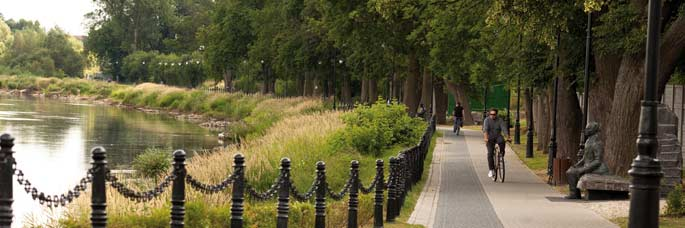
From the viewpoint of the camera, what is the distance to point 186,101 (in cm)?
9881

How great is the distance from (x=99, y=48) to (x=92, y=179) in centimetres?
14858

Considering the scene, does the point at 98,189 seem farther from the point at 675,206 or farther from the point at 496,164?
the point at 496,164

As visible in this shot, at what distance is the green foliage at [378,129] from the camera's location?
35.3m

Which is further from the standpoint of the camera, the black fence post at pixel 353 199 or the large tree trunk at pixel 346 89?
the large tree trunk at pixel 346 89

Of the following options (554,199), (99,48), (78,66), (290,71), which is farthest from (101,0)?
(554,199)

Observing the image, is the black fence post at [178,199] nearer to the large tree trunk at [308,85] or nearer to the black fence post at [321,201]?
the black fence post at [321,201]

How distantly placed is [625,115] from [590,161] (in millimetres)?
1326

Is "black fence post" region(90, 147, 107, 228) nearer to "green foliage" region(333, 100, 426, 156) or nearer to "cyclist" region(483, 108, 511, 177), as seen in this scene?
"cyclist" region(483, 108, 511, 177)

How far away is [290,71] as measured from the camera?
76.1m

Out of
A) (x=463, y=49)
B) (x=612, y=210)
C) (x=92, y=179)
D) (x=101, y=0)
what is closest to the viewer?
(x=92, y=179)

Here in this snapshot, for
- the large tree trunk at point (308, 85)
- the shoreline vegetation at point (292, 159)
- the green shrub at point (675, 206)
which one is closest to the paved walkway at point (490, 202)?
the shoreline vegetation at point (292, 159)

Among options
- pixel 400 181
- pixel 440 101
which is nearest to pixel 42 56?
pixel 440 101

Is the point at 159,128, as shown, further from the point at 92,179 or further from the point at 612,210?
the point at 92,179

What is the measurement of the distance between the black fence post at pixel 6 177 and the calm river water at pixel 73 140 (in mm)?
8190
